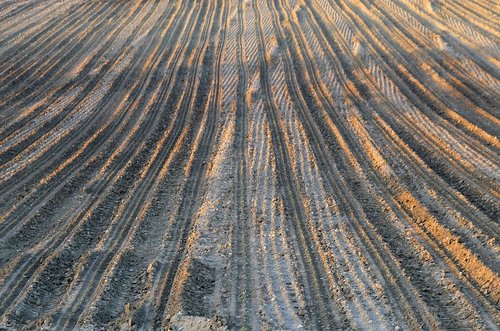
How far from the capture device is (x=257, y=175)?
1157 cm

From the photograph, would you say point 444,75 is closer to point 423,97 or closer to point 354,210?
point 423,97

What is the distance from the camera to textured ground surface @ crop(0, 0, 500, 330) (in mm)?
8078

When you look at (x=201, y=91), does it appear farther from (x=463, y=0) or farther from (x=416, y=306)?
(x=463, y=0)

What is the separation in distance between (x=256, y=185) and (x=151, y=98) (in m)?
6.90

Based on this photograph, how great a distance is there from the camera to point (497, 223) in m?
9.52

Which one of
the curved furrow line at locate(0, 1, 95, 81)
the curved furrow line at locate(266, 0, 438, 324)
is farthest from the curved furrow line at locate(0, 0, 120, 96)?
the curved furrow line at locate(266, 0, 438, 324)

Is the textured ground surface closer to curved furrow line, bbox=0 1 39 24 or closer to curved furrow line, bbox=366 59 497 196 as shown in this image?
curved furrow line, bbox=366 59 497 196

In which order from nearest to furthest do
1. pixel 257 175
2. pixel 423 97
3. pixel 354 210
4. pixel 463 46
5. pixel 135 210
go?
1. pixel 354 210
2. pixel 135 210
3. pixel 257 175
4. pixel 423 97
5. pixel 463 46

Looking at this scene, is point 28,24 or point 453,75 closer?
point 453,75

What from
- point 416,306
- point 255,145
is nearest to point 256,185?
point 255,145

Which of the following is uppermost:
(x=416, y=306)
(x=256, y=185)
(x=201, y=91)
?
(x=201, y=91)

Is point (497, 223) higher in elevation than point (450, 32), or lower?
lower

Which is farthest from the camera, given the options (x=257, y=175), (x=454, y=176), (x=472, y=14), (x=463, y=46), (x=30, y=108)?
(x=472, y=14)

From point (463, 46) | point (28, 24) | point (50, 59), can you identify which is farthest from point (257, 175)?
point (28, 24)
